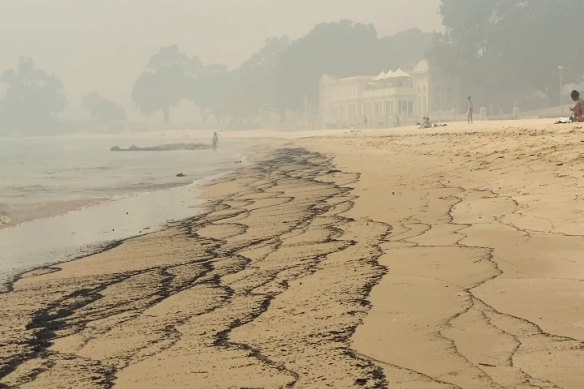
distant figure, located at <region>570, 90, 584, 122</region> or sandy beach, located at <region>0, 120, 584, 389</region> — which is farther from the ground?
distant figure, located at <region>570, 90, 584, 122</region>

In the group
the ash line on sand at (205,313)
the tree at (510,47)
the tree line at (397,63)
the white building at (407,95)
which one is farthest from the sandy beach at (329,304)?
the white building at (407,95)

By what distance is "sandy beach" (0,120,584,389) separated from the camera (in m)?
2.96

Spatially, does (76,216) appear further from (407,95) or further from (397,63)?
(397,63)

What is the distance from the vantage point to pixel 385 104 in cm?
8281

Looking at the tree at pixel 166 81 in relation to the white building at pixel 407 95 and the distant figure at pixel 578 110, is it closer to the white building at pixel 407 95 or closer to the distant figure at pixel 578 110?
the white building at pixel 407 95

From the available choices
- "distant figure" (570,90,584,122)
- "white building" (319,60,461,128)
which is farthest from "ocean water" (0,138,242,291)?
"white building" (319,60,461,128)

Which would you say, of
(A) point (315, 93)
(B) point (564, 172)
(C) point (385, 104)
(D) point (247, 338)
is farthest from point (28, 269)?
(A) point (315, 93)

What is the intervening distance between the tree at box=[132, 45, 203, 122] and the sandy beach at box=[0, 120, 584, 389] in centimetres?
16138

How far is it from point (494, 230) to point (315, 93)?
10537 centimetres

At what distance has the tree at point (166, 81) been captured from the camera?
164m

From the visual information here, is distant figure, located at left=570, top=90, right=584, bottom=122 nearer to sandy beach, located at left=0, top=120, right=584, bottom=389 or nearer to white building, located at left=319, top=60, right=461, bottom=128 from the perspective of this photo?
sandy beach, located at left=0, top=120, right=584, bottom=389

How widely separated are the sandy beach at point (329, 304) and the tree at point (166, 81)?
161377 millimetres

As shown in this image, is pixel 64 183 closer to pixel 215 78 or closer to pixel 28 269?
pixel 28 269

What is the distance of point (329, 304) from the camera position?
159 inches
